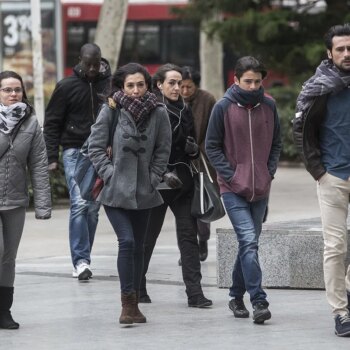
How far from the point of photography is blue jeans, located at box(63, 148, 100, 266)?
1068 cm

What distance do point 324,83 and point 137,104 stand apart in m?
1.31

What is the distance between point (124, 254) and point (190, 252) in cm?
94

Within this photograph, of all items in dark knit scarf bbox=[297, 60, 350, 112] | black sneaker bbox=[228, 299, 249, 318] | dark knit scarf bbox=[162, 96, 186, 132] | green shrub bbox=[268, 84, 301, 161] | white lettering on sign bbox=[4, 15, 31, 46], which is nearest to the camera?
dark knit scarf bbox=[297, 60, 350, 112]

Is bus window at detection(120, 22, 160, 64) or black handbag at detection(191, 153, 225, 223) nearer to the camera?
black handbag at detection(191, 153, 225, 223)

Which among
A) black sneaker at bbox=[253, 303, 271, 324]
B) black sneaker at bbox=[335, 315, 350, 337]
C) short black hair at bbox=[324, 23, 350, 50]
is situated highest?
short black hair at bbox=[324, 23, 350, 50]

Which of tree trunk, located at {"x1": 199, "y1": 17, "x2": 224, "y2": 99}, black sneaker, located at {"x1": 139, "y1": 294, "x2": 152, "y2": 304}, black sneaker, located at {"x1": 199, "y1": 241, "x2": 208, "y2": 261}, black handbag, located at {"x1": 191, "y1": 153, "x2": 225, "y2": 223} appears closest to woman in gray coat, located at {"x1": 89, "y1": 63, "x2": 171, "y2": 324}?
black handbag, located at {"x1": 191, "y1": 153, "x2": 225, "y2": 223}

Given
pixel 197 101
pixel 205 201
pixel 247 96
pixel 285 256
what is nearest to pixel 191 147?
pixel 205 201

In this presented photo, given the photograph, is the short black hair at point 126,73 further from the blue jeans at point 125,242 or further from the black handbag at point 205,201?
the black handbag at point 205,201

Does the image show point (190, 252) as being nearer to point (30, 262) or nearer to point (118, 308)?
point (118, 308)

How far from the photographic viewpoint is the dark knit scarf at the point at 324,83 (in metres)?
7.63

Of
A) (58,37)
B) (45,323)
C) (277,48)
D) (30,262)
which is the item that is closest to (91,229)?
(30,262)

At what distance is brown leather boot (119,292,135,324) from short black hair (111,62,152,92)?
4.44 feet

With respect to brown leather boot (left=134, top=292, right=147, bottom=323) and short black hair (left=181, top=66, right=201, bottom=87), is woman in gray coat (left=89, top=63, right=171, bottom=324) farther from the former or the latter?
short black hair (left=181, top=66, right=201, bottom=87)

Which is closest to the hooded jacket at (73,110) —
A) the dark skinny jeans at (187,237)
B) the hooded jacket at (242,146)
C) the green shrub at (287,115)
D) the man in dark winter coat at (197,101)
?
the man in dark winter coat at (197,101)
